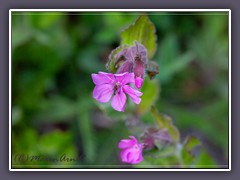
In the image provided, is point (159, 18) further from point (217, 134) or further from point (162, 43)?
point (217, 134)

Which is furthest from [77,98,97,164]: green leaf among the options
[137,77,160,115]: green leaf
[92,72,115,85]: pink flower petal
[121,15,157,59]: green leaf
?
[92,72,115,85]: pink flower petal

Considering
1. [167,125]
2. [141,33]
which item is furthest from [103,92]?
[167,125]

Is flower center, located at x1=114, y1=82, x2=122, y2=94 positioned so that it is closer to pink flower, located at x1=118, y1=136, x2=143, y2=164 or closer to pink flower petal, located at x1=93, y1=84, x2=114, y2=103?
pink flower petal, located at x1=93, y1=84, x2=114, y2=103

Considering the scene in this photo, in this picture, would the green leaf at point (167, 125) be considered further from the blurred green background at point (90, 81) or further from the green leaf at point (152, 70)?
the blurred green background at point (90, 81)

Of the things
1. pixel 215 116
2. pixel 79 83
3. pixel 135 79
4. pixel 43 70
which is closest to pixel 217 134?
pixel 215 116

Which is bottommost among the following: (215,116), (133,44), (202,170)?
(202,170)

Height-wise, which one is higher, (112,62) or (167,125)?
(112,62)

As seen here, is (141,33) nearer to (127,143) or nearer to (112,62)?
(112,62)
